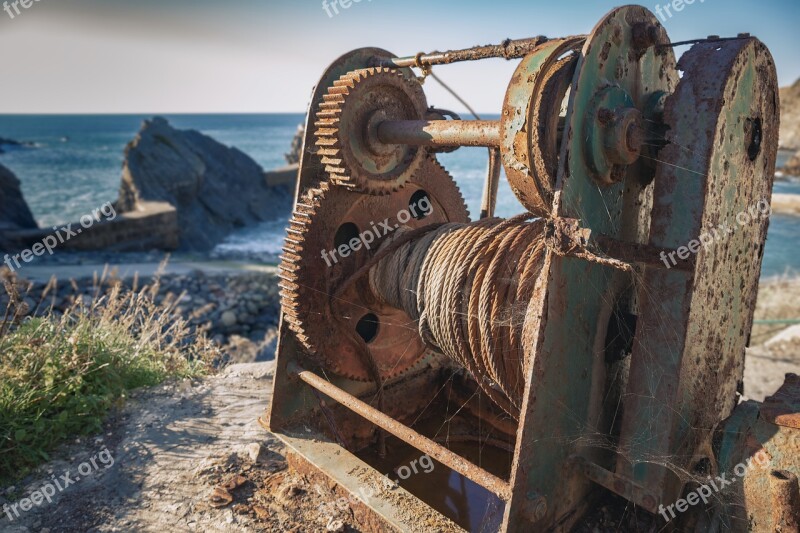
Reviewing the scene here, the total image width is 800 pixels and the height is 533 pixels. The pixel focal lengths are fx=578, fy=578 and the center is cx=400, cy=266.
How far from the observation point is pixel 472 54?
2570 mm

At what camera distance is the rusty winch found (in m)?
1.86

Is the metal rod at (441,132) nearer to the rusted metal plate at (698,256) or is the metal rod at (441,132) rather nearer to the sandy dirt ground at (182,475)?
the rusted metal plate at (698,256)

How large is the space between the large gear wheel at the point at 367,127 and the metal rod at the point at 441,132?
3.7 inches

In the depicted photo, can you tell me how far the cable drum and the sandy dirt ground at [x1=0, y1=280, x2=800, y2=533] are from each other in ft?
2.75

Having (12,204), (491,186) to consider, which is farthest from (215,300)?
(12,204)

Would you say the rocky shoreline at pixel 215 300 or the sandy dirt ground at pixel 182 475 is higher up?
the sandy dirt ground at pixel 182 475

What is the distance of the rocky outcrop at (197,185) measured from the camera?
17.3 meters

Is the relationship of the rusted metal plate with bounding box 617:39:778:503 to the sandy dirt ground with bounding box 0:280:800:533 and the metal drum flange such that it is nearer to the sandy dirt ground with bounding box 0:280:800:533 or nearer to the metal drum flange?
the metal drum flange

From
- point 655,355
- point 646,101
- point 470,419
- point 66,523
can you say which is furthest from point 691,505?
point 66,523

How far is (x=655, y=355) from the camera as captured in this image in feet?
6.51

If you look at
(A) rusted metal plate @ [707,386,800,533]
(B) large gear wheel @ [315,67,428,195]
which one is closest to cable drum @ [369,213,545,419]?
(B) large gear wheel @ [315,67,428,195]

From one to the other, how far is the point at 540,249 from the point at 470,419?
1.95 metres

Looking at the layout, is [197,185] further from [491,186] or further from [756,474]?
[756,474]

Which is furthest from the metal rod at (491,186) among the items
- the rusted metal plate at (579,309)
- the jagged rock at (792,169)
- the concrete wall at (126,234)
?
the jagged rock at (792,169)
